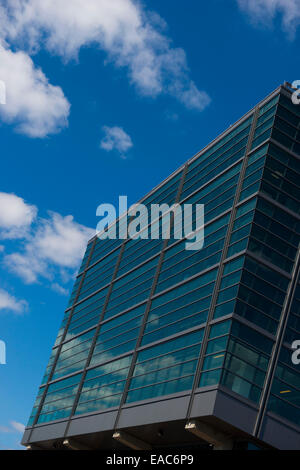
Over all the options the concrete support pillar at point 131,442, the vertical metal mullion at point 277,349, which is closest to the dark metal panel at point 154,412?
the concrete support pillar at point 131,442

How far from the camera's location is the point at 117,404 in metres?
43.2

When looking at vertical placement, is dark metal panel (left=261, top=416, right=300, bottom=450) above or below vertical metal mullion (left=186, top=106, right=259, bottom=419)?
below

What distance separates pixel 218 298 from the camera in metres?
38.0

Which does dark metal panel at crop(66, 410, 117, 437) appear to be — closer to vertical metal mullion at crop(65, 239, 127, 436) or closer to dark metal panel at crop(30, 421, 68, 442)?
vertical metal mullion at crop(65, 239, 127, 436)

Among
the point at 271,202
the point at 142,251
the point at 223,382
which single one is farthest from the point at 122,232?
the point at 223,382

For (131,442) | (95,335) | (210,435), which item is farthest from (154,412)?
(95,335)

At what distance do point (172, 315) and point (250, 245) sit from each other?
884 cm

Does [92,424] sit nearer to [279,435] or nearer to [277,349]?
[279,435]

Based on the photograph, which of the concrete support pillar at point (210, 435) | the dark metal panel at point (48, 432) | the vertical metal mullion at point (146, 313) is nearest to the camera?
the concrete support pillar at point (210, 435)

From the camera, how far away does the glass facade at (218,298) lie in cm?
3531

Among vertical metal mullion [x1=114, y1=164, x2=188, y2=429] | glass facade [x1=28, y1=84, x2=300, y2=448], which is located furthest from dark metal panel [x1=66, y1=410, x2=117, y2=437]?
vertical metal mullion [x1=114, y1=164, x2=188, y2=429]

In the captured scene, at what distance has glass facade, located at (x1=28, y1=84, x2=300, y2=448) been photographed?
35.3m

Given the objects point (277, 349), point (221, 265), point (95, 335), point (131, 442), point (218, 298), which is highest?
point (221, 265)

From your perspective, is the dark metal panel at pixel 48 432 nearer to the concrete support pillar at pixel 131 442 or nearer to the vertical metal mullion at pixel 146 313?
the vertical metal mullion at pixel 146 313
